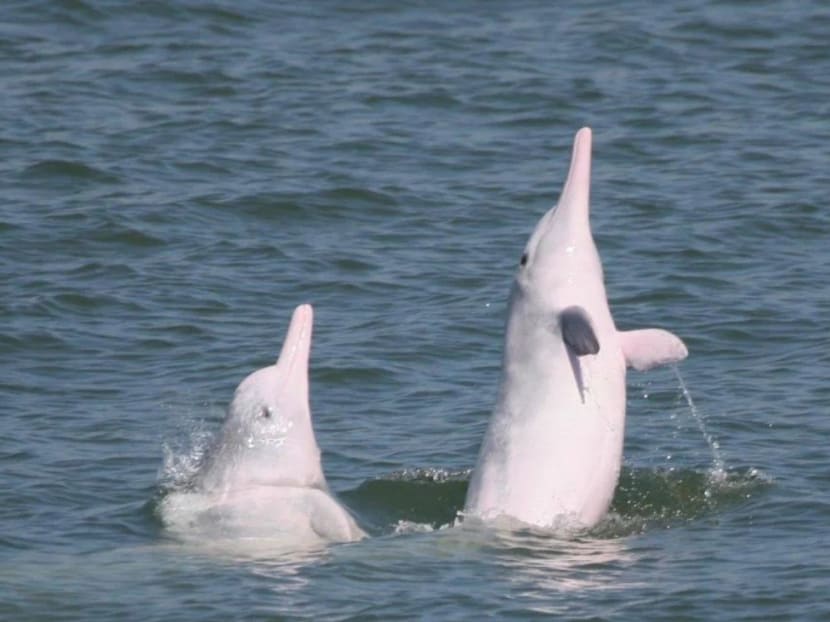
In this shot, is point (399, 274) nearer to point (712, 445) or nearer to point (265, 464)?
point (712, 445)

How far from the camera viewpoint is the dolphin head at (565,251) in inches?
572

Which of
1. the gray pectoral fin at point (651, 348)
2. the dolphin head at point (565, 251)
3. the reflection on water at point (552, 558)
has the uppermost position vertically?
the dolphin head at point (565, 251)

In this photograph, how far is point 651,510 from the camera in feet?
50.0

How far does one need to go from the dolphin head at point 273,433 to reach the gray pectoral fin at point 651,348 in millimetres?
2353

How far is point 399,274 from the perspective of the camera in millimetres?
21672

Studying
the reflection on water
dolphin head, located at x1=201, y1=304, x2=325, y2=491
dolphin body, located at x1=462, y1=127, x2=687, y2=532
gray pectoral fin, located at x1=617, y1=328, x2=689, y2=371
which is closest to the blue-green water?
the reflection on water

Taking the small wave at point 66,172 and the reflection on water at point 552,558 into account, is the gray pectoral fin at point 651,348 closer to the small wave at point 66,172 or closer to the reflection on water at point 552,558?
the reflection on water at point 552,558

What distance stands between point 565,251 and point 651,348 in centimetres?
92

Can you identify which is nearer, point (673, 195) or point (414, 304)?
point (414, 304)

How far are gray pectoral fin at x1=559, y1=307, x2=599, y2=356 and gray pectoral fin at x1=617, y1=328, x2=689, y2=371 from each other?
446 millimetres

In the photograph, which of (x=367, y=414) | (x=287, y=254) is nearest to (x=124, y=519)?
(x=367, y=414)

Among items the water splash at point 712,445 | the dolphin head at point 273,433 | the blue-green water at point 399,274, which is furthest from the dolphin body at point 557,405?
the dolphin head at point 273,433

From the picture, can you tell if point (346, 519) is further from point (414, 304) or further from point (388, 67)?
point (388, 67)

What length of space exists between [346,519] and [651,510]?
2309 mm
